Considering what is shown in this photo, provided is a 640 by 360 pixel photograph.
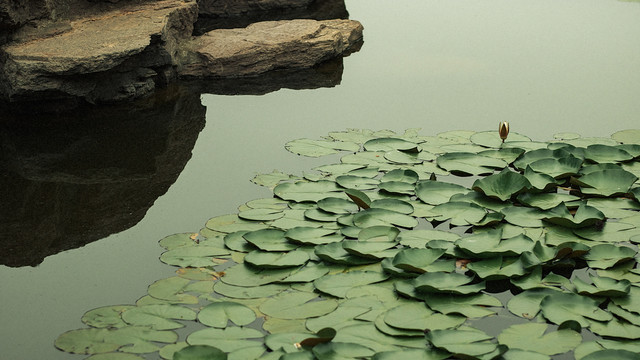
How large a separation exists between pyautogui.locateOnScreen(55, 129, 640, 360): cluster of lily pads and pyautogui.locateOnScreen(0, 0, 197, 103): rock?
969 mm

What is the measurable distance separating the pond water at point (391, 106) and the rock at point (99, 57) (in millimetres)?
293

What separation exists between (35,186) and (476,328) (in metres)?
1.48

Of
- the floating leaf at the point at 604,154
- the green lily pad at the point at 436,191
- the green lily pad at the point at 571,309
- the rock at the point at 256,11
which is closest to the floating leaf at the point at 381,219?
the green lily pad at the point at 436,191

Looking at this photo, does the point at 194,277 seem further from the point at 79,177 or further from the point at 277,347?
the point at 79,177

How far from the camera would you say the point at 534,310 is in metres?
1.73

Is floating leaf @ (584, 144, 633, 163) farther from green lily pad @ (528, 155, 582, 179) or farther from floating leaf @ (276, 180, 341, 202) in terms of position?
floating leaf @ (276, 180, 341, 202)

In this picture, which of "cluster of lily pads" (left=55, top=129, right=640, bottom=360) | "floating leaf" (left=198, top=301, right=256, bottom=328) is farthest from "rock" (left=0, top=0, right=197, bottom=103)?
"floating leaf" (left=198, top=301, right=256, bottom=328)

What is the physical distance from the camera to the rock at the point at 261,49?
350cm

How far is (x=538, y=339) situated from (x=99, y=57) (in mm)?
2035

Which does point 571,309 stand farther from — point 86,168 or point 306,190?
point 86,168

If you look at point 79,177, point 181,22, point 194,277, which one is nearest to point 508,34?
point 181,22

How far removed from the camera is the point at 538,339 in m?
1.61

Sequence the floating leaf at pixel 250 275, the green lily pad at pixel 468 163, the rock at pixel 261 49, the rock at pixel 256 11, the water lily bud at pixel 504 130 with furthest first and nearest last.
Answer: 1. the rock at pixel 256 11
2. the rock at pixel 261 49
3. the water lily bud at pixel 504 130
4. the green lily pad at pixel 468 163
5. the floating leaf at pixel 250 275

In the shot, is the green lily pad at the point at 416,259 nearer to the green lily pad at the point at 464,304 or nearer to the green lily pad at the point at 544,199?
the green lily pad at the point at 464,304
